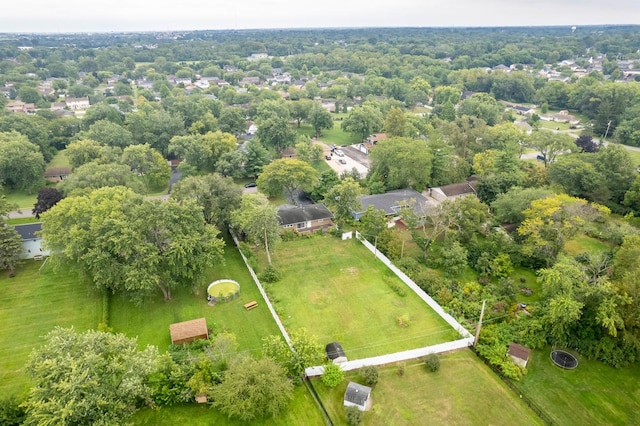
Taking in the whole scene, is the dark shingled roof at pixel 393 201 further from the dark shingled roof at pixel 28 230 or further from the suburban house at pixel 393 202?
the dark shingled roof at pixel 28 230

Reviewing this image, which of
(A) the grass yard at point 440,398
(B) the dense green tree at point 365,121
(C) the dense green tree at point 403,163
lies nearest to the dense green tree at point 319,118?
(B) the dense green tree at point 365,121

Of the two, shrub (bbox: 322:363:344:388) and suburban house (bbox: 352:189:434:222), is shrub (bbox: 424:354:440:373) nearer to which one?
shrub (bbox: 322:363:344:388)

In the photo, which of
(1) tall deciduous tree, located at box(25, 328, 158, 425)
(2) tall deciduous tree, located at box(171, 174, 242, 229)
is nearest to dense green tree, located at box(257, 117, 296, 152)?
(2) tall deciduous tree, located at box(171, 174, 242, 229)

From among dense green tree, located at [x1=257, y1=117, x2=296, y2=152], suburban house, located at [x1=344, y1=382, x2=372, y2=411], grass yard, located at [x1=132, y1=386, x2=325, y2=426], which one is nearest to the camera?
grass yard, located at [x1=132, y1=386, x2=325, y2=426]

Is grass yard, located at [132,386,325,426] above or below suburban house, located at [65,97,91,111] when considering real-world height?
below

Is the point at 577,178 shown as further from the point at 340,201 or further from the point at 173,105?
the point at 173,105

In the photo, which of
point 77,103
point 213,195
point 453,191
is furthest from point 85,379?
point 77,103

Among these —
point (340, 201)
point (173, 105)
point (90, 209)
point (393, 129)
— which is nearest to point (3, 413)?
point (90, 209)
